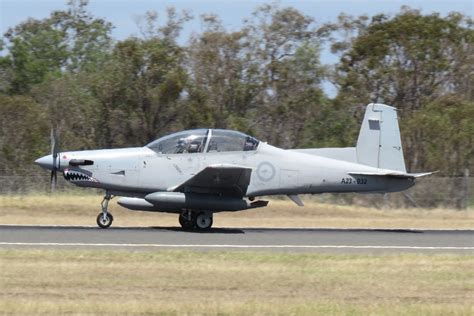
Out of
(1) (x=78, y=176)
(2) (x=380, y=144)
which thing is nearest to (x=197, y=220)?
(1) (x=78, y=176)

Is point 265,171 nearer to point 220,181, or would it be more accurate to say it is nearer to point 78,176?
point 220,181

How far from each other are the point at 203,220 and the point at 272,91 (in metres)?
25.1

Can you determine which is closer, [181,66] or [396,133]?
[396,133]

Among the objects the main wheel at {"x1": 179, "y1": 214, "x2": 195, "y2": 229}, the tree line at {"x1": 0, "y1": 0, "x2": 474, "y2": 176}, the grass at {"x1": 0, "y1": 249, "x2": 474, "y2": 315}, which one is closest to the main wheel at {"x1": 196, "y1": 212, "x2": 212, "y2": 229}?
the main wheel at {"x1": 179, "y1": 214, "x2": 195, "y2": 229}

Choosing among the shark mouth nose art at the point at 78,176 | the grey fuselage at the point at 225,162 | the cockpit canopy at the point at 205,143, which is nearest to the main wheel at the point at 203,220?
the grey fuselage at the point at 225,162

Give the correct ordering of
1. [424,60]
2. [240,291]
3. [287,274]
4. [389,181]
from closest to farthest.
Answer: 1. [240,291]
2. [287,274]
3. [389,181]
4. [424,60]

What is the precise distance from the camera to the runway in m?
16.5

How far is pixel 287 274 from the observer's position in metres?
12.9

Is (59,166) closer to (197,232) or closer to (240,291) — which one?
(197,232)

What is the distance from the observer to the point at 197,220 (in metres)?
20.2

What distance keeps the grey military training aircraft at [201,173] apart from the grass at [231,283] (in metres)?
4.44

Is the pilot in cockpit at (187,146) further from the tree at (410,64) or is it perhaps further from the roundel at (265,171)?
the tree at (410,64)

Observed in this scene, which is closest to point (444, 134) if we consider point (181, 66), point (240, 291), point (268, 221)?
point (181, 66)

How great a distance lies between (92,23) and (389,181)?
6095 cm
